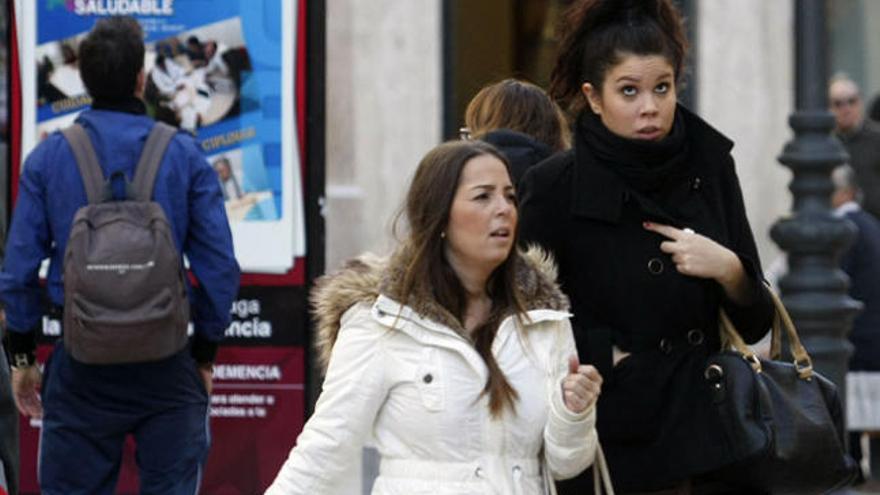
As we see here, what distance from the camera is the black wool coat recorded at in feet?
15.4

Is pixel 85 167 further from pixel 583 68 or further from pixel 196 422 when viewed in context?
pixel 583 68

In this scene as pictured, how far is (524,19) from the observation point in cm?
1533

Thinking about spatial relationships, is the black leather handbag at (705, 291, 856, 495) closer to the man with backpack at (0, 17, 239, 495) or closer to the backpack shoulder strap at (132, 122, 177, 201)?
the man with backpack at (0, 17, 239, 495)

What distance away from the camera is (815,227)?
32.9 ft

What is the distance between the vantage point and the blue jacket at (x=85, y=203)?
657 centimetres

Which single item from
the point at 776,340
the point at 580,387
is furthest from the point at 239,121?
the point at 580,387

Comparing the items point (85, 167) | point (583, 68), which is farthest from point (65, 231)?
point (583, 68)

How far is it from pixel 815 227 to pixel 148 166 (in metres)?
4.29

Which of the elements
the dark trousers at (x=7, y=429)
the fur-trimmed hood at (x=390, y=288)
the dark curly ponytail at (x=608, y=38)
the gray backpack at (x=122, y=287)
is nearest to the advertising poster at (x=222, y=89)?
the dark trousers at (x=7, y=429)

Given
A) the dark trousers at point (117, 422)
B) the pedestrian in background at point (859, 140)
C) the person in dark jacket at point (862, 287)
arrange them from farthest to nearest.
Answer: the pedestrian in background at point (859, 140), the person in dark jacket at point (862, 287), the dark trousers at point (117, 422)

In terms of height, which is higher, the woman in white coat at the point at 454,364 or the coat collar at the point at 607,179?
the coat collar at the point at 607,179

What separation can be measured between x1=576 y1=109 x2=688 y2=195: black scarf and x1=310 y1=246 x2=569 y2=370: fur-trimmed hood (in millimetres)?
293

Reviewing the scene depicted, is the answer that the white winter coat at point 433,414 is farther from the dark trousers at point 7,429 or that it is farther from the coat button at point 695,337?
the dark trousers at point 7,429

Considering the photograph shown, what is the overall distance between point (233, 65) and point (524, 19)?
765 cm
